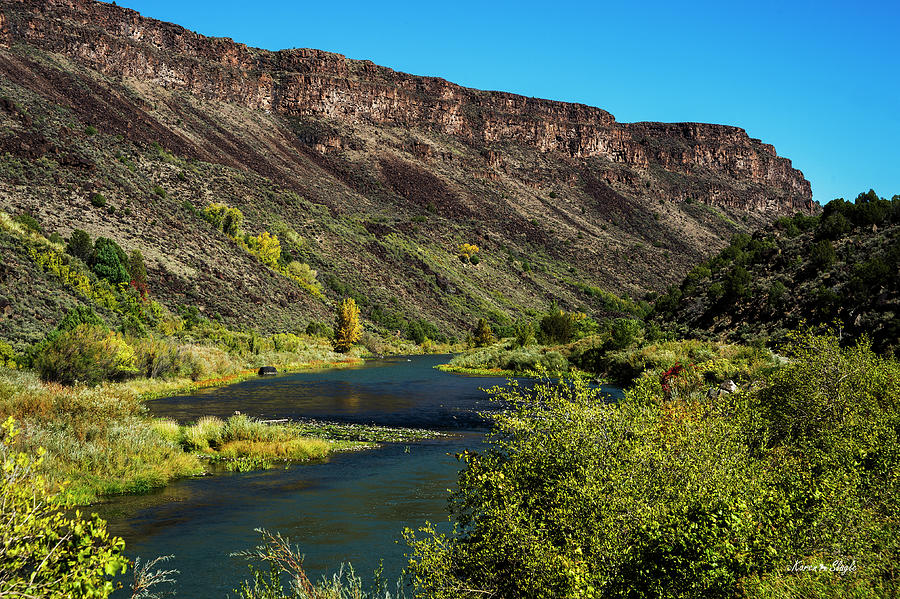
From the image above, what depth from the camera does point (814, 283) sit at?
35.7m

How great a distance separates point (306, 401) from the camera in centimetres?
3409

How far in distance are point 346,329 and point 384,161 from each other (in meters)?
67.2

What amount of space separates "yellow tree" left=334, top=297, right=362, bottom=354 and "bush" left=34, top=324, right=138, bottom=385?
35.0 m

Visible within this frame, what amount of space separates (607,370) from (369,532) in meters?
33.7

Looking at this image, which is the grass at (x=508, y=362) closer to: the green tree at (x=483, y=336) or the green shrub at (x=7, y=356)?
the green tree at (x=483, y=336)

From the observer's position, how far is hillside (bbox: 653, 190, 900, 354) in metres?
30.4

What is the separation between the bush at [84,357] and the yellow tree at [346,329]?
115ft

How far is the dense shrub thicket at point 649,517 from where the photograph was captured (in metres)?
5.91

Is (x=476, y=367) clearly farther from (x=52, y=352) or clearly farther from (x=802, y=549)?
(x=802, y=549)

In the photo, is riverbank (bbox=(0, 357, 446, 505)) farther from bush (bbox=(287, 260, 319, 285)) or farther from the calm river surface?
bush (bbox=(287, 260, 319, 285))

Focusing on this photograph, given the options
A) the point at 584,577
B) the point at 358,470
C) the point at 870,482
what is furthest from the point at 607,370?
the point at 584,577

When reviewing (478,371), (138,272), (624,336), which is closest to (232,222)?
(138,272)

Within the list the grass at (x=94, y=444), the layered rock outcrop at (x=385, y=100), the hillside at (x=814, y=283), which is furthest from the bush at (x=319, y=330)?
the layered rock outcrop at (x=385, y=100)

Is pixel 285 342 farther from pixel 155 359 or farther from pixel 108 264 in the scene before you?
pixel 155 359
